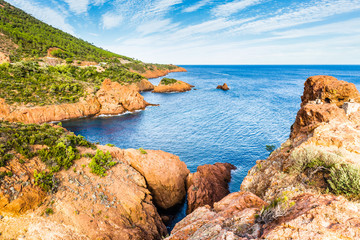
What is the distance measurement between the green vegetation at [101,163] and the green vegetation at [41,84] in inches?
1468

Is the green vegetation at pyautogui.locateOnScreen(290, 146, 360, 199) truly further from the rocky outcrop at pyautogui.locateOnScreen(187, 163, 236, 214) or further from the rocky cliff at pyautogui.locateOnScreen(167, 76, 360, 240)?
the rocky outcrop at pyautogui.locateOnScreen(187, 163, 236, 214)

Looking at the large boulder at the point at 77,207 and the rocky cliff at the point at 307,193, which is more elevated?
the rocky cliff at the point at 307,193

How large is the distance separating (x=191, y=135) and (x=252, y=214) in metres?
28.0

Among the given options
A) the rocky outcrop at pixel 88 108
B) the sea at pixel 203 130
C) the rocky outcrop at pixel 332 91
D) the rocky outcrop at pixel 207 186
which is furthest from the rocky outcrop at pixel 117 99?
the rocky outcrop at pixel 332 91

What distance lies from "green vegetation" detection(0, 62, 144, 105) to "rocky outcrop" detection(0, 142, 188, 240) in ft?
121

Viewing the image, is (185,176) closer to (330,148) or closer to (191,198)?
(191,198)

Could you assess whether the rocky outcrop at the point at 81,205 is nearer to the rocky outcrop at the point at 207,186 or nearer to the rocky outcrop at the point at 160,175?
the rocky outcrop at the point at 160,175

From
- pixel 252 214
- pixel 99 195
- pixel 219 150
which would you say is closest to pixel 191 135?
pixel 219 150

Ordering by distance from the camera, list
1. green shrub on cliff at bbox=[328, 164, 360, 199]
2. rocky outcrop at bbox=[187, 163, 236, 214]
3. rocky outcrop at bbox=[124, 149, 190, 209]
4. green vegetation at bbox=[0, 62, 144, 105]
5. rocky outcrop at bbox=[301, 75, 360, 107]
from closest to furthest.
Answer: green shrub on cliff at bbox=[328, 164, 360, 199], rocky outcrop at bbox=[301, 75, 360, 107], rocky outcrop at bbox=[187, 163, 236, 214], rocky outcrop at bbox=[124, 149, 190, 209], green vegetation at bbox=[0, 62, 144, 105]

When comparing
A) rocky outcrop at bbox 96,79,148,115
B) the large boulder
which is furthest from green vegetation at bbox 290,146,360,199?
rocky outcrop at bbox 96,79,148,115

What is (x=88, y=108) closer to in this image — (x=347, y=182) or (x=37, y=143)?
(x=37, y=143)

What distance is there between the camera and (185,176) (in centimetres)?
2059

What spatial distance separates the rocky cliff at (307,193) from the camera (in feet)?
15.9

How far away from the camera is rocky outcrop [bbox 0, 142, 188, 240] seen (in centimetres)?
1034
